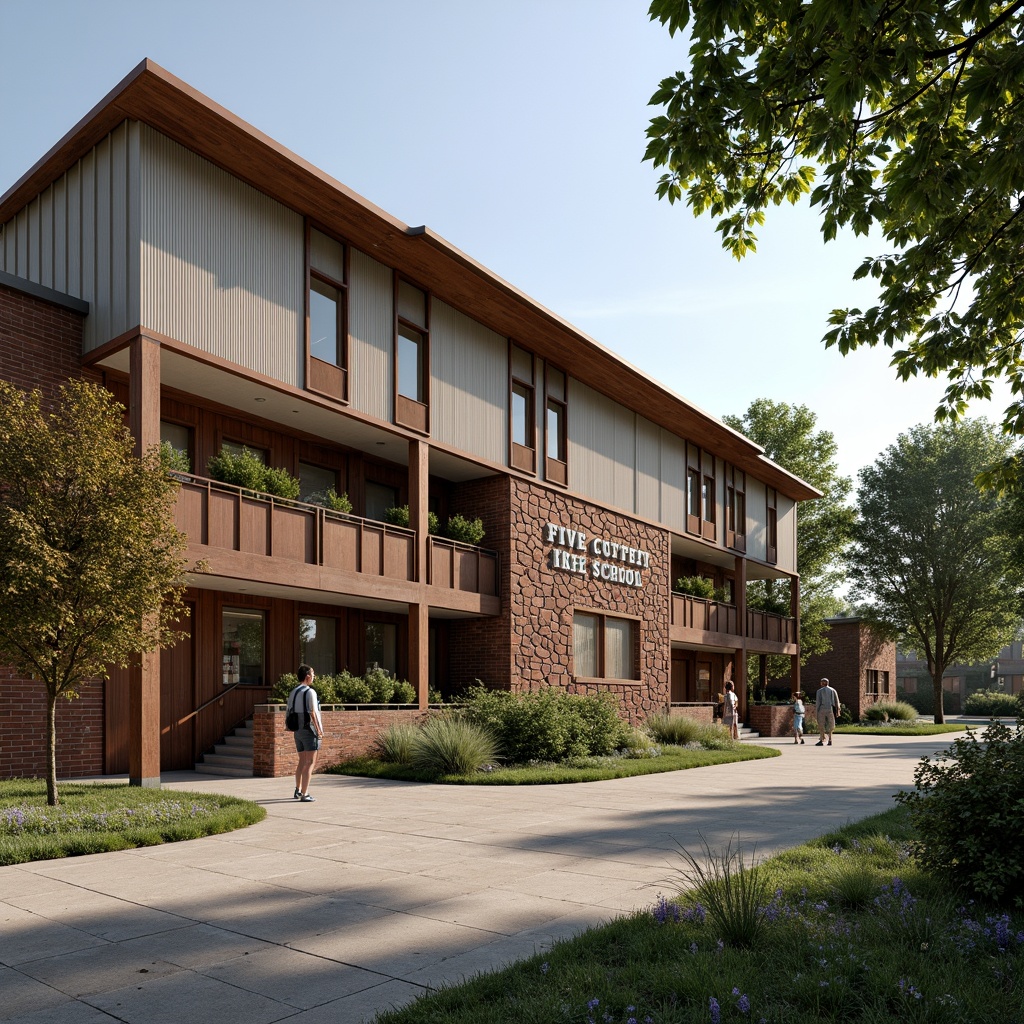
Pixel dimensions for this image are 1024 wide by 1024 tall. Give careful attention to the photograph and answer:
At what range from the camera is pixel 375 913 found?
6.63m

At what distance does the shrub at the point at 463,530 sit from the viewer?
22359 mm

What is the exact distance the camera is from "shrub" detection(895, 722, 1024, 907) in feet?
20.8

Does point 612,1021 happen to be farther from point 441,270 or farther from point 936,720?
point 936,720

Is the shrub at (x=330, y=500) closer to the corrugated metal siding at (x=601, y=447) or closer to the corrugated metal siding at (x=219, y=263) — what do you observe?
the corrugated metal siding at (x=219, y=263)

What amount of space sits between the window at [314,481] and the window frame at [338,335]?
2.76m

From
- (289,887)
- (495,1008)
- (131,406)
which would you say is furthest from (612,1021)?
(131,406)

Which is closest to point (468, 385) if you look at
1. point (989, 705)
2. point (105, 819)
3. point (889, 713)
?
point (105, 819)

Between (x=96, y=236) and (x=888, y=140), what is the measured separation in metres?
13.3

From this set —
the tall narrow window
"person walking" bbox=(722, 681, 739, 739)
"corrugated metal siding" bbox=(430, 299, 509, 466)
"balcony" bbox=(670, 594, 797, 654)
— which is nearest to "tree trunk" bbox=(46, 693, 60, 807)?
the tall narrow window

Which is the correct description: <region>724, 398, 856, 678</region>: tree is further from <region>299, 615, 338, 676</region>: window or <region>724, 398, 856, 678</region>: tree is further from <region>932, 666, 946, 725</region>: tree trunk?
<region>299, 615, 338, 676</region>: window

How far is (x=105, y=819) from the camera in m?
10.1

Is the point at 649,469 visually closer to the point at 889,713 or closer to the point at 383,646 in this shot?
the point at 383,646

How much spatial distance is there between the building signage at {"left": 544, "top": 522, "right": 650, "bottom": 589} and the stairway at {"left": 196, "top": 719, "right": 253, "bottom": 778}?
357 inches

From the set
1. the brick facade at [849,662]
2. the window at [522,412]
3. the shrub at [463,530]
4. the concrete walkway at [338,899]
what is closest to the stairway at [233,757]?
the concrete walkway at [338,899]
